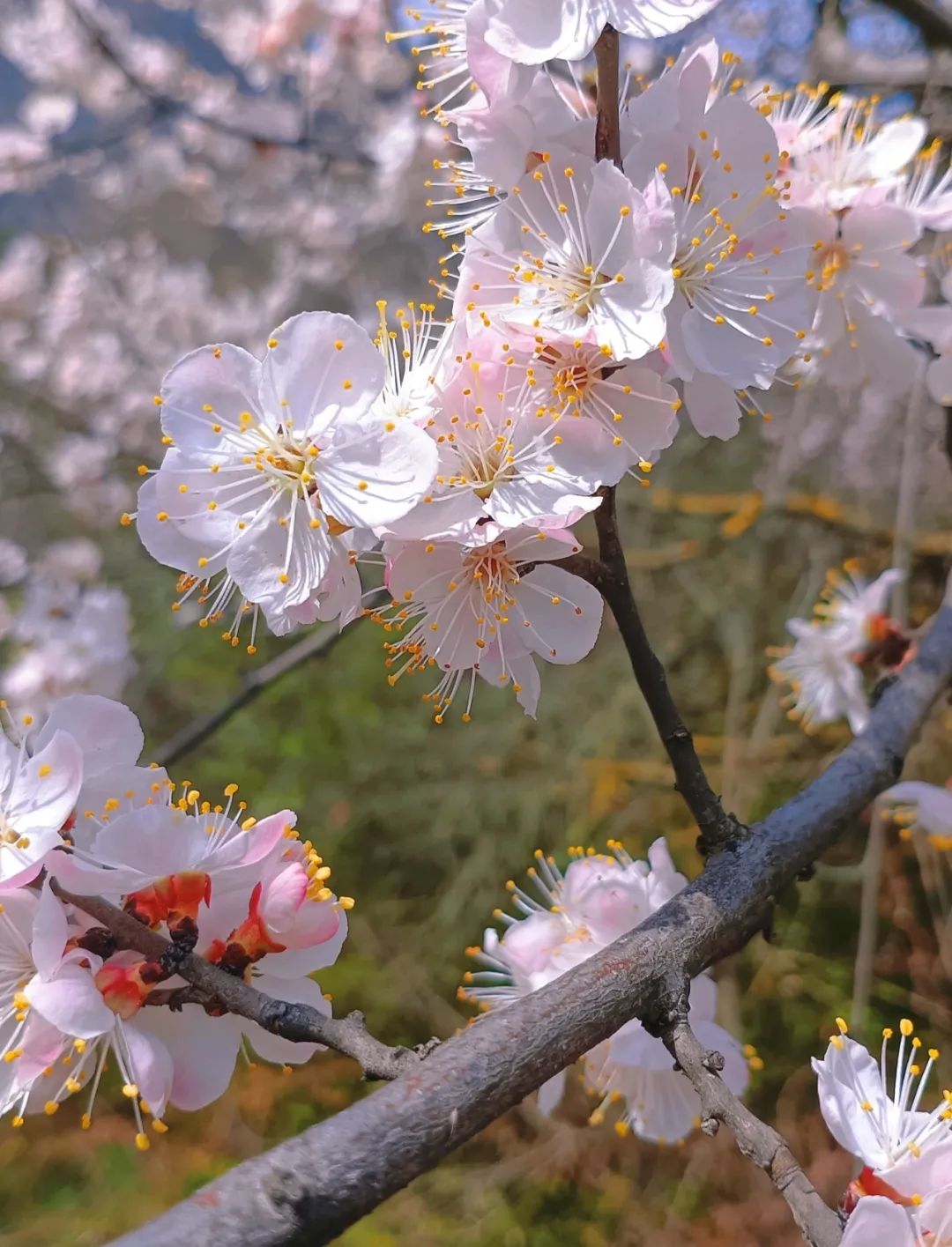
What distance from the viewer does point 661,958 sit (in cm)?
59

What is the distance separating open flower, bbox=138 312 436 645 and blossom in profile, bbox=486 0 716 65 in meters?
0.23

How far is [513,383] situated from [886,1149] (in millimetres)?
587

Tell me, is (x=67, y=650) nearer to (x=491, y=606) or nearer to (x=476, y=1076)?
(x=491, y=606)

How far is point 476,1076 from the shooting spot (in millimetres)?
489

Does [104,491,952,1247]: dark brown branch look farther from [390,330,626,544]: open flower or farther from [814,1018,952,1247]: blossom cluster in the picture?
[390,330,626,544]: open flower

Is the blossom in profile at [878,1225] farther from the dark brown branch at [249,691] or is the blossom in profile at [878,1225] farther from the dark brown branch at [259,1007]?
the dark brown branch at [249,691]

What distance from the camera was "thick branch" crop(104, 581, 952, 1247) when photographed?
0.41m

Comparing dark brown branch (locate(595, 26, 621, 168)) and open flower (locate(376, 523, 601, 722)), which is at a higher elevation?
dark brown branch (locate(595, 26, 621, 168))

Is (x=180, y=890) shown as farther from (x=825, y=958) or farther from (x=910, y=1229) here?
(x=825, y=958)

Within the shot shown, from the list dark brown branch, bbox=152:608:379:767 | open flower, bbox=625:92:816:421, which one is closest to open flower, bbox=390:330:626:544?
open flower, bbox=625:92:816:421

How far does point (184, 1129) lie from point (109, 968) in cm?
226

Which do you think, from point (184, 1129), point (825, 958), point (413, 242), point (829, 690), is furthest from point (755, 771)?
point (413, 242)

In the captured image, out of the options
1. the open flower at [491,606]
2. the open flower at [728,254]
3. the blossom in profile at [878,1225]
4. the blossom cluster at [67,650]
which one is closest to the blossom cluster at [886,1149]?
the blossom in profile at [878,1225]

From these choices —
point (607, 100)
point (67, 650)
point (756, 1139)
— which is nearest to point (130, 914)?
point (756, 1139)
